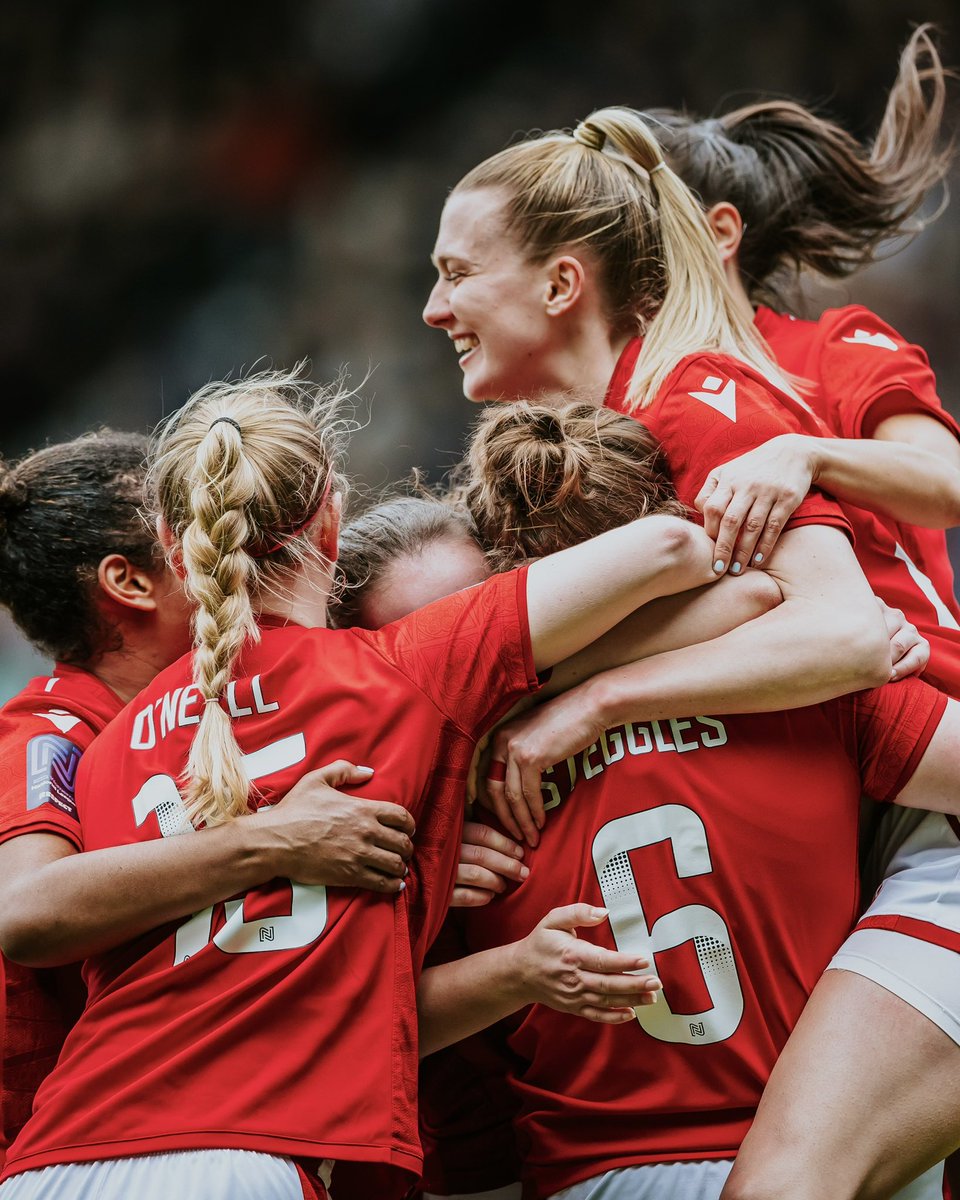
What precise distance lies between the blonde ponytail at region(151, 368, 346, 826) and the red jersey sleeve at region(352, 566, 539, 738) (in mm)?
213

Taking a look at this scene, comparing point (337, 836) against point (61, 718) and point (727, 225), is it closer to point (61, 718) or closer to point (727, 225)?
point (61, 718)

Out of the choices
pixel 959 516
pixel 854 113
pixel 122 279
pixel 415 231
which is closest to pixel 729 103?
pixel 854 113

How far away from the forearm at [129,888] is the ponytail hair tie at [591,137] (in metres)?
1.65

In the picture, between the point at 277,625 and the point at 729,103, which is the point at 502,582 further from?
the point at 729,103

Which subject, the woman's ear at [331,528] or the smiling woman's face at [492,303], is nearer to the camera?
the woman's ear at [331,528]

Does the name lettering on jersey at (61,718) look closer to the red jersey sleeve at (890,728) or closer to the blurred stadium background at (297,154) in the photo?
the red jersey sleeve at (890,728)

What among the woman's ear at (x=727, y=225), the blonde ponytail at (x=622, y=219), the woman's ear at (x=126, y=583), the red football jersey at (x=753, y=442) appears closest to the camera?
the red football jersey at (x=753, y=442)

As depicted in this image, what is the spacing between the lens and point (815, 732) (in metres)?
1.78

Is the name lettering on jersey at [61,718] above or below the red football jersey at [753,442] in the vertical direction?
below

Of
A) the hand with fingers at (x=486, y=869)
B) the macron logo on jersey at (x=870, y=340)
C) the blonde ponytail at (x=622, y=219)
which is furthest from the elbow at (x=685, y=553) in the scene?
the macron logo on jersey at (x=870, y=340)

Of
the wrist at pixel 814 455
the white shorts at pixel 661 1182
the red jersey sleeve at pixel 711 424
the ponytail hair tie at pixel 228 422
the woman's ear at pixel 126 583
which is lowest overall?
the white shorts at pixel 661 1182

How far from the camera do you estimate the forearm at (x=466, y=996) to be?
1660mm

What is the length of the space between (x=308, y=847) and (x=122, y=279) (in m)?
7.08

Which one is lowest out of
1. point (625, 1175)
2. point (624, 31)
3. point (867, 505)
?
point (625, 1175)
